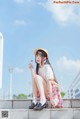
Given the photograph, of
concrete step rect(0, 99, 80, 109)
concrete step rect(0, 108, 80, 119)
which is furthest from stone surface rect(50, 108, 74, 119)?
concrete step rect(0, 99, 80, 109)

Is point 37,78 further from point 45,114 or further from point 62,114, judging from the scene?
point 62,114

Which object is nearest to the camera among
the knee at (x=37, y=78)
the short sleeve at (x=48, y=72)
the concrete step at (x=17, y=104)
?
the knee at (x=37, y=78)

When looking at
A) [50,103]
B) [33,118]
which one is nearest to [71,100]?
[50,103]

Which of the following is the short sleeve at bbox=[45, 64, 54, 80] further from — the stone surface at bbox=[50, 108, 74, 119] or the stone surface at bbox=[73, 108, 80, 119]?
the stone surface at bbox=[73, 108, 80, 119]

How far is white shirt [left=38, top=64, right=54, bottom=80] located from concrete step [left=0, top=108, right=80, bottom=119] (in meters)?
0.69

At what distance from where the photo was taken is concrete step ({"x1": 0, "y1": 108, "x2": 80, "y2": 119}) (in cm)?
550

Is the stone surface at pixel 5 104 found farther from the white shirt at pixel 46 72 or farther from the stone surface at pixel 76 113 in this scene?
the stone surface at pixel 76 113

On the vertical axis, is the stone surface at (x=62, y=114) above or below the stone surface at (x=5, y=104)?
below

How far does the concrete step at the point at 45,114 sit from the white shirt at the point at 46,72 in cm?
69

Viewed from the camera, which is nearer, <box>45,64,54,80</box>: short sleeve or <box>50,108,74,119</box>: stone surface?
<box>50,108,74,119</box>: stone surface

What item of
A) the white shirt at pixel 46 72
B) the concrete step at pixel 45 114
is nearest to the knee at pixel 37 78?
the white shirt at pixel 46 72

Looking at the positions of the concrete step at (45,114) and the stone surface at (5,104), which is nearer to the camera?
the concrete step at (45,114)

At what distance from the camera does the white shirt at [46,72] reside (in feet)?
19.4

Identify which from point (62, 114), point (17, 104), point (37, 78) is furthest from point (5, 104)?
point (62, 114)
